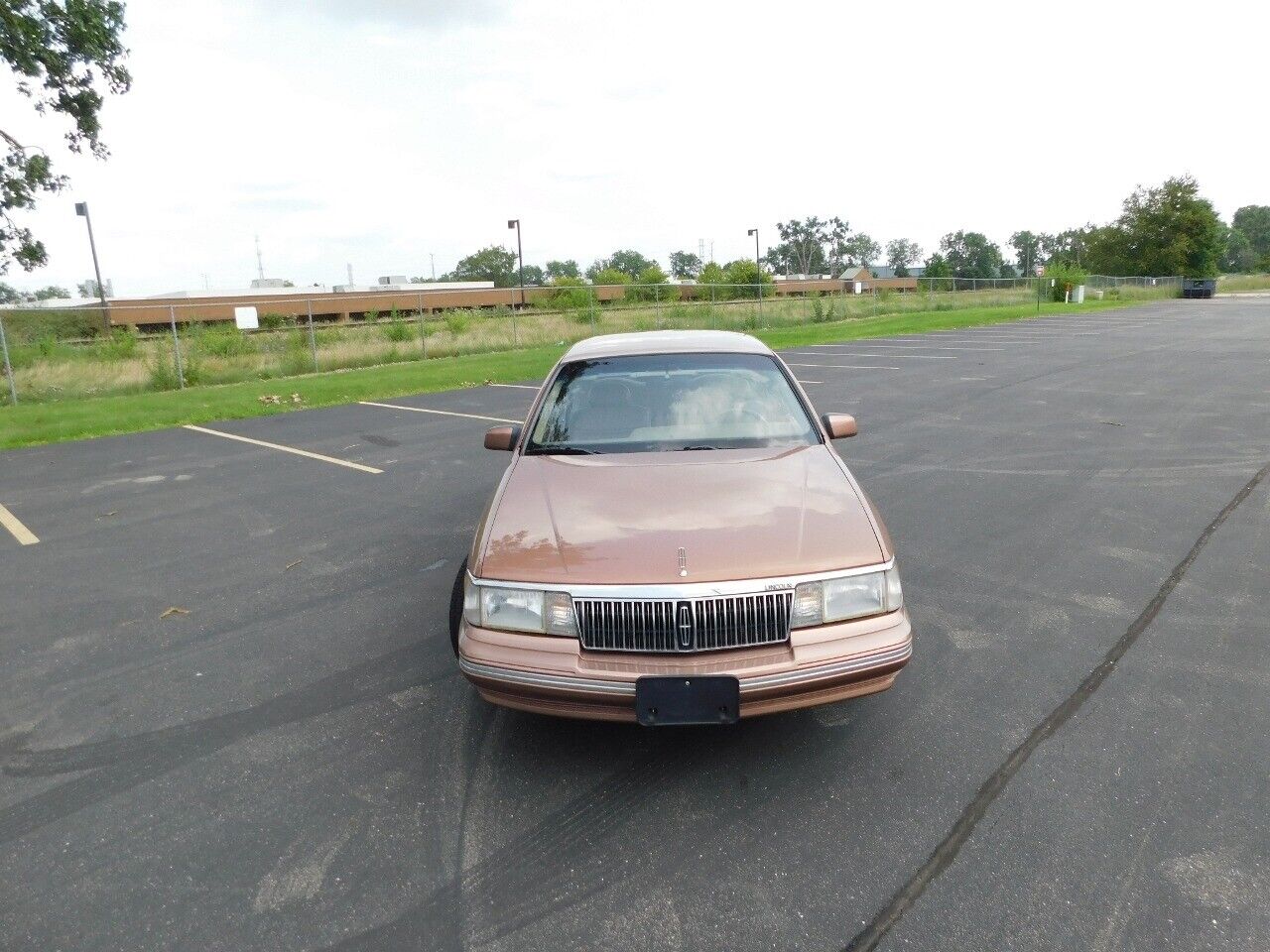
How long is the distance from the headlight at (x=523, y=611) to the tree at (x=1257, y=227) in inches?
7425

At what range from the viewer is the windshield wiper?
413cm

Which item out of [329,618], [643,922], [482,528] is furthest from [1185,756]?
[329,618]

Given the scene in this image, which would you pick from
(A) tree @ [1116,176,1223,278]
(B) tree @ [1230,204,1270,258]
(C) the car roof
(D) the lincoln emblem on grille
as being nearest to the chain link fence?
(C) the car roof

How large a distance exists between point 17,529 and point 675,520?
6.34 m

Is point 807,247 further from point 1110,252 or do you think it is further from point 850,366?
point 850,366

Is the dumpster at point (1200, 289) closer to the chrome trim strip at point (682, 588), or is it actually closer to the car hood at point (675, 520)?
the car hood at point (675, 520)

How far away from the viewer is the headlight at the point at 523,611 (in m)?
2.95

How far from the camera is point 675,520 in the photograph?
3.25 metres

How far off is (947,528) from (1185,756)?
2.94 m

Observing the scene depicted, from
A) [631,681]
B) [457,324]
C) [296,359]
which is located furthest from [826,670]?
[457,324]

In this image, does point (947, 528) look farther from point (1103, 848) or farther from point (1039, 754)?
point (1103, 848)

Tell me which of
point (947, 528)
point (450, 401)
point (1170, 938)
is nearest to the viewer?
point (1170, 938)

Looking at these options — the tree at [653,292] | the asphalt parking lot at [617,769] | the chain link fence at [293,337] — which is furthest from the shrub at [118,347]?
the tree at [653,292]

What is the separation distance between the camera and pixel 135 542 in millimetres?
6328
